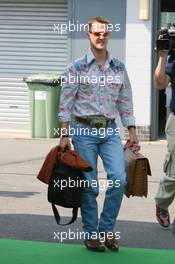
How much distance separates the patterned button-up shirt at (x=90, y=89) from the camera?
6.20 metres

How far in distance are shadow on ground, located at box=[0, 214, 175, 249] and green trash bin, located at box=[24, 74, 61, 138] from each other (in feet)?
22.6

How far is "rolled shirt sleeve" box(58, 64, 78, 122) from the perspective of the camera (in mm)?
6199

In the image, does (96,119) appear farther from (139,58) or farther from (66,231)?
(139,58)

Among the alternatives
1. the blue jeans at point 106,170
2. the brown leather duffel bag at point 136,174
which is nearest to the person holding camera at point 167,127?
the brown leather duffel bag at point 136,174

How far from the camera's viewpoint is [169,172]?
279 inches

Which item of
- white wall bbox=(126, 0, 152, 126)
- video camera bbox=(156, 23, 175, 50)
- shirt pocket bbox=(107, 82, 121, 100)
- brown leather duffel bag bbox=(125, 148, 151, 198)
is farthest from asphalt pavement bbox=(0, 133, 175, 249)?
white wall bbox=(126, 0, 152, 126)

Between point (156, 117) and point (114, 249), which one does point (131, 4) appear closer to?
point (156, 117)

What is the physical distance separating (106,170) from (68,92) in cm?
68

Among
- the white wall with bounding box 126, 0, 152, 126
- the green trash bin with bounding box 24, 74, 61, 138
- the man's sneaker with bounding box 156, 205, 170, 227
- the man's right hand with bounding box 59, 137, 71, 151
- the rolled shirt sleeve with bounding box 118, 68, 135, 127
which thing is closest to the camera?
the man's right hand with bounding box 59, 137, 71, 151

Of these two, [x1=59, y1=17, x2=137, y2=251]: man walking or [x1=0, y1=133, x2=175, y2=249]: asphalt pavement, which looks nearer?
[x1=59, y1=17, x2=137, y2=251]: man walking

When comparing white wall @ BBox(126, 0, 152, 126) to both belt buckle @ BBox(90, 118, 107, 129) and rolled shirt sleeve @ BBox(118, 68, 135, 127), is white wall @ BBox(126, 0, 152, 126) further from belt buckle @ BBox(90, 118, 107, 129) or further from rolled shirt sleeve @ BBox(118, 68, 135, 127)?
belt buckle @ BBox(90, 118, 107, 129)

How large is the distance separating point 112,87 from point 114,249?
131 cm

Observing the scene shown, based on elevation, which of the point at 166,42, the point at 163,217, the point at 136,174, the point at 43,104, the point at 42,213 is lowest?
the point at 42,213

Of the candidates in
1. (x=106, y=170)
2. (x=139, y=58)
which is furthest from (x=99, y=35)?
(x=139, y=58)
